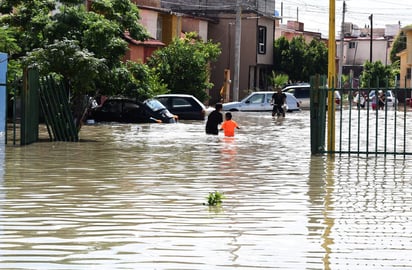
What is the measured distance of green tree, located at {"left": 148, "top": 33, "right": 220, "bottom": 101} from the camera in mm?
57844

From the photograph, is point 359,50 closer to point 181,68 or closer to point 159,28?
point 159,28

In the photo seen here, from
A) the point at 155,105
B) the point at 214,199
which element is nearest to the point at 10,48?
the point at 155,105

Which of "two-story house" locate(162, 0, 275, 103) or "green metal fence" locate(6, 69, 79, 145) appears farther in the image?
"two-story house" locate(162, 0, 275, 103)

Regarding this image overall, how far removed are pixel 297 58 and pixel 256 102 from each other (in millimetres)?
26415

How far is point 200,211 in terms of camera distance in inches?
545

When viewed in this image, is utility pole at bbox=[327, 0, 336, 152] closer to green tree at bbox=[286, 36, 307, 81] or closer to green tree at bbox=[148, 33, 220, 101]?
green tree at bbox=[148, 33, 220, 101]

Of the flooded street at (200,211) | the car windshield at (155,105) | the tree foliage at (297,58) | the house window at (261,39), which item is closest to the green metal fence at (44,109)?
the flooded street at (200,211)

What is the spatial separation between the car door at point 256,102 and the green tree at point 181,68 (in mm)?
5163

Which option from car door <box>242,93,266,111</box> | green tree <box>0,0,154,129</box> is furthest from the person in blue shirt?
car door <box>242,93,266,111</box>

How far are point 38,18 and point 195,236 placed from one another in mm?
24708

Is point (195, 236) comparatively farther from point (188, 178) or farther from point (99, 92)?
point (99, 92)

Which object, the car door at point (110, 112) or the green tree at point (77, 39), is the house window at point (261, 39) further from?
the green tree at point (77, 39)

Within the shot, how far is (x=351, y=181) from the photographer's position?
18.6 metres

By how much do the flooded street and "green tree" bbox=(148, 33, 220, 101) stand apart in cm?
3184
